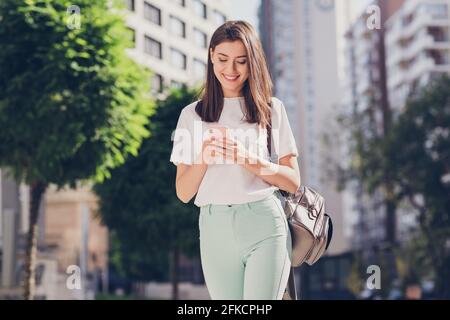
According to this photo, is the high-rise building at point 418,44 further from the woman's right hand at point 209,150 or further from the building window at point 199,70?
the woman's right hand at point 209,150

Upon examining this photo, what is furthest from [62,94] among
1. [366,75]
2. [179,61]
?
[366,75]

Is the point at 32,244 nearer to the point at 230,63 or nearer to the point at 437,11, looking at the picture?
the point at 230,63

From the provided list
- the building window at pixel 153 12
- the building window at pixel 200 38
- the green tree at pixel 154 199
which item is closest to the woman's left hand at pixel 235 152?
the building window at pixel 153 12

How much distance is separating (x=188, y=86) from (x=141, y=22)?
8305mm

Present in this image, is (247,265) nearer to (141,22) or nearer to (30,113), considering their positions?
(30,113)

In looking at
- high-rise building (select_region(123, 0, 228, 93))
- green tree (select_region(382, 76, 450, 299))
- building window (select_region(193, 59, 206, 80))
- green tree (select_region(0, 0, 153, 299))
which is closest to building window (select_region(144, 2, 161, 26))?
high-rise building (select_region(123, 0, 228, 93))

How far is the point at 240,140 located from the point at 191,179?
0.81 feet

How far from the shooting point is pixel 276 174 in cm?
350

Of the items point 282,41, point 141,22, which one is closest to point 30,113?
point 141,22

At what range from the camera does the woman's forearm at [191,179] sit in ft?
11.6

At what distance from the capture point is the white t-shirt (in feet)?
11.5

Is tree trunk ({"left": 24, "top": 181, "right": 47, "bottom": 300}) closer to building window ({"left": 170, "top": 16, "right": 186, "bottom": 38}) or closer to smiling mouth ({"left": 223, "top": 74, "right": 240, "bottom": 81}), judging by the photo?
building window ({"left": 170, "top": 16, "right": 186, "bottom": 38})

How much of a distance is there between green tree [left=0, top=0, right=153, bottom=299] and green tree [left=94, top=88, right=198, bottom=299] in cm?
757

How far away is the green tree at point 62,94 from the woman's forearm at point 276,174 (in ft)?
42.6
